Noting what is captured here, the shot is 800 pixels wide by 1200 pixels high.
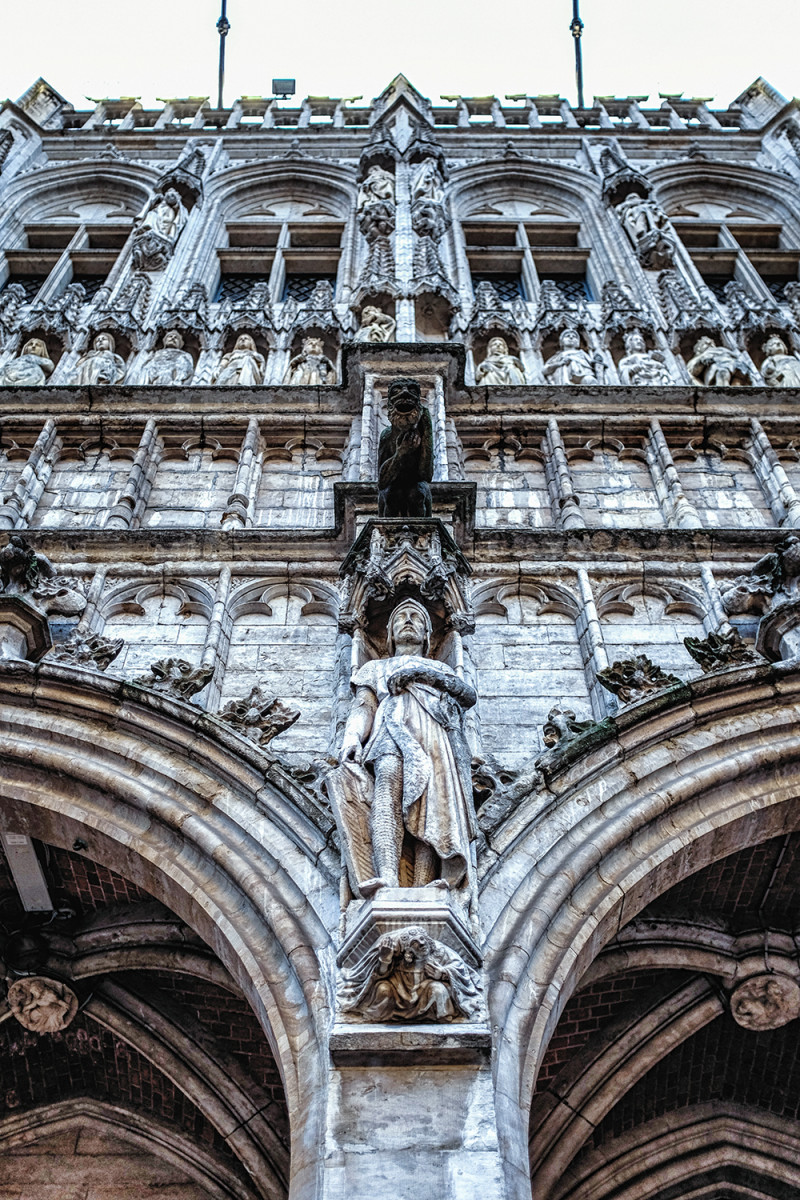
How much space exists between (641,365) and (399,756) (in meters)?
7.45

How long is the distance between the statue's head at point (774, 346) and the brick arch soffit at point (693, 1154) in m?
8.04

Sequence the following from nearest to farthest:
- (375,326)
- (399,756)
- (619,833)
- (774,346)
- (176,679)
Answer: (399,756) < (619,833) < (176,679) < (375,326) < (774,346)

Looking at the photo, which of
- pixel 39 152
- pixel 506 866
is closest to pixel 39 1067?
pixel 506 866

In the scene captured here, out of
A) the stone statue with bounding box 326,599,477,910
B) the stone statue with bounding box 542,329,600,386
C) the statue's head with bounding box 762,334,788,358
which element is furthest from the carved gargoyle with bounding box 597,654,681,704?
the statue's head with bounding box 762,334,788,358

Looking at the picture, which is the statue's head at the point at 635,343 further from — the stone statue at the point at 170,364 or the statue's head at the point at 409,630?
the statue's head at the point at 409,630

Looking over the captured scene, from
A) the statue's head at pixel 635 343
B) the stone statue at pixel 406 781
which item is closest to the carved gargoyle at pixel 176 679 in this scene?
the stone statue at pixel 406 781

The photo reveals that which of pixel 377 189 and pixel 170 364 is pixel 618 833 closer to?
pixel 170 364

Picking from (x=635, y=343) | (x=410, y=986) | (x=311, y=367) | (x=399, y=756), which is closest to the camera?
(x=410, y=986)

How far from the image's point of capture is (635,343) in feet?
41.3

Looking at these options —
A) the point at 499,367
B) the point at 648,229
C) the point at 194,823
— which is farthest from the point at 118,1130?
the point at 648,229

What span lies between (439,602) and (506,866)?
6.94 feet

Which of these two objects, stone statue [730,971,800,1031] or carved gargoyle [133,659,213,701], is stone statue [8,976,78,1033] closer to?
carved gargoyle [133,659,213,701]

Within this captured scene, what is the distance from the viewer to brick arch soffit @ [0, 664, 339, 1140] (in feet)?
17.7

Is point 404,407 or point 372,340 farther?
point 372,340
